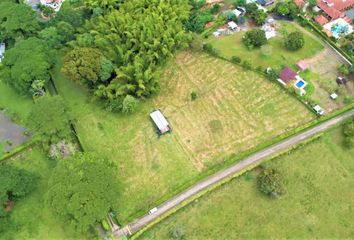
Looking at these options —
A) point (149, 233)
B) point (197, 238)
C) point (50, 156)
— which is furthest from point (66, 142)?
point (197, 238)

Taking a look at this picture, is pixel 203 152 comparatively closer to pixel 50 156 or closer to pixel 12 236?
pixel 50 156

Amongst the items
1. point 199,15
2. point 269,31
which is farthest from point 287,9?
point 199,15

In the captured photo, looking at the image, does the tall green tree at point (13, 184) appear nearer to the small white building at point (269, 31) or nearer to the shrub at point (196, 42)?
the shrub at point (196, 42)

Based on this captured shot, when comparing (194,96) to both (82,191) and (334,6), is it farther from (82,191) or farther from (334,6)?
(334,6)

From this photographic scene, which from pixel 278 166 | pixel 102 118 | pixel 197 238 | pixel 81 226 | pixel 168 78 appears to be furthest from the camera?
pixel 168 78

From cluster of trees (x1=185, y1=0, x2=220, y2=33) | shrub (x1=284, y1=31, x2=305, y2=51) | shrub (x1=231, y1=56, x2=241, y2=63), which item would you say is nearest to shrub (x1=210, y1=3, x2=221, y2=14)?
cluster of trees (x1=185, y1=0, x2=220, y2=33)

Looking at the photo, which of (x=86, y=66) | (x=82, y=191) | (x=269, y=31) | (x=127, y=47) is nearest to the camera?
(x=82, y=191)

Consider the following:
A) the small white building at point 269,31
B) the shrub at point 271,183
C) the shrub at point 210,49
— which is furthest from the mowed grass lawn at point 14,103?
the small white building at point 269,31
